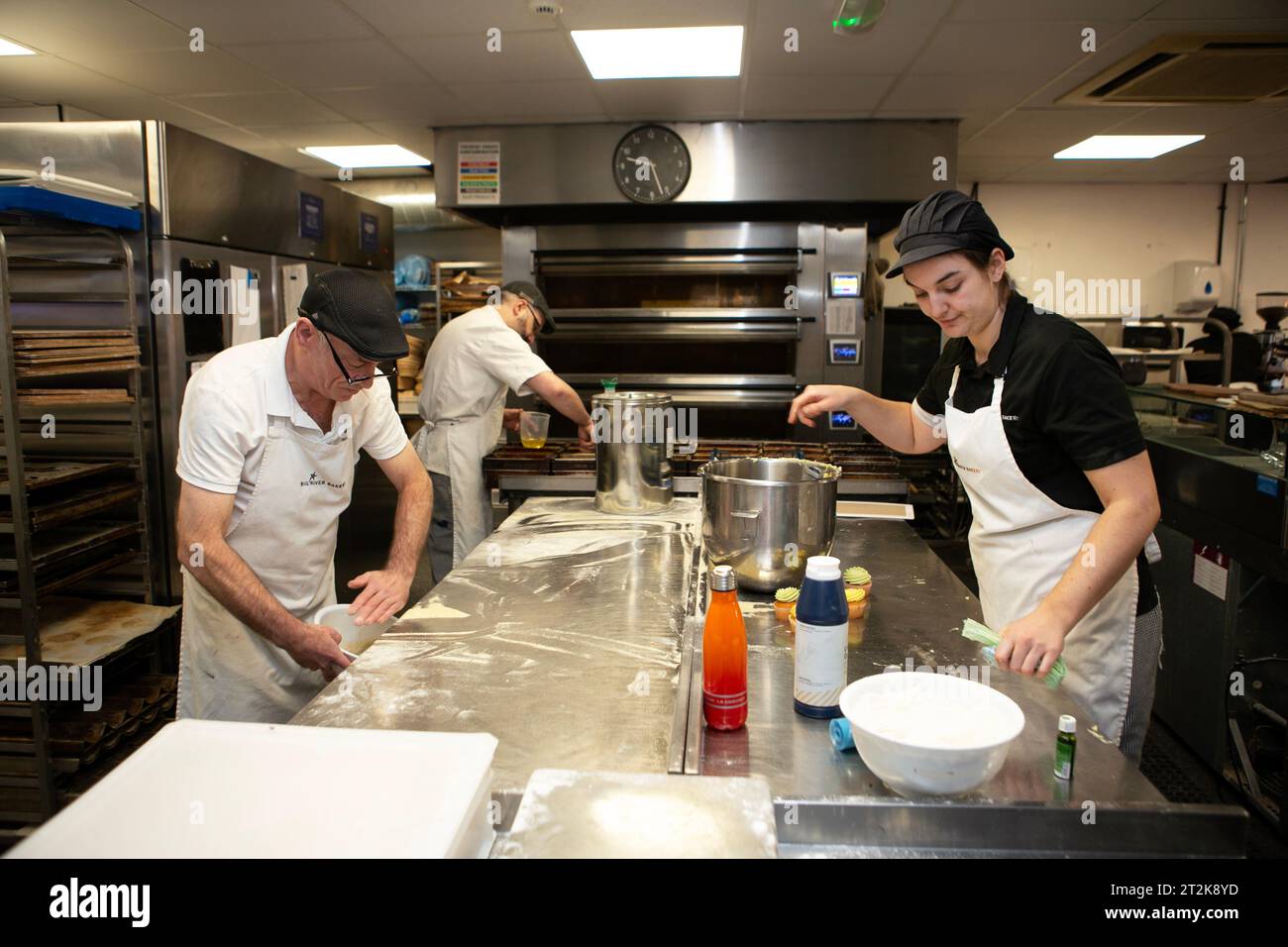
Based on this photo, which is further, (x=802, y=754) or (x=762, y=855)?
(x=802, y=754)

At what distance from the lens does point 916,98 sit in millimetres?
4398

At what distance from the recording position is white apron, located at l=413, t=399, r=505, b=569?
3908 millimetres

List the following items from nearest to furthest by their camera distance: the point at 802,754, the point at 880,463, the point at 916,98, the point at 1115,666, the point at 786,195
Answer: the point at 802,754 → the point at 1115,666 → the point at 880,463 → the point at 916,98 → the point at 786,195

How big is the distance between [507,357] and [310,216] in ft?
4.73

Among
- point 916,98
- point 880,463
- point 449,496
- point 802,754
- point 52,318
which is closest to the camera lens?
point 802,754

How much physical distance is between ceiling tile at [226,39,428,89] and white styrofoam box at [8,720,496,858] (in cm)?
345

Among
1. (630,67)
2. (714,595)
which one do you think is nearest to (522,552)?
(714,595)

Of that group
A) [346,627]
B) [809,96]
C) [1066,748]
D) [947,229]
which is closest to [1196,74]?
[809,96]

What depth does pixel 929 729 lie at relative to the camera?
1.19 metres

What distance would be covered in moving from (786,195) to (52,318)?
3609mm
